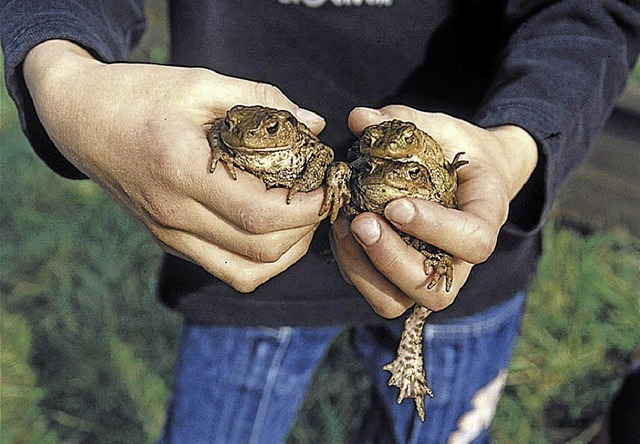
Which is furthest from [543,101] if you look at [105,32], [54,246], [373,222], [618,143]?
[54,246]

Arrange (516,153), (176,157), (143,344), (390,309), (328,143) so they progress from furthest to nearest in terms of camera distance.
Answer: (143,344) < (328,143) < (516,153) < (390,309) < (176,157)

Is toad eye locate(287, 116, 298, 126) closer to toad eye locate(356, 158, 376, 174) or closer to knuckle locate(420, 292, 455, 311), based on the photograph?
toad eye locate(356, 158, 376, 174)

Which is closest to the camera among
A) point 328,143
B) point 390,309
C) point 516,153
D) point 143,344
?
point 390,309

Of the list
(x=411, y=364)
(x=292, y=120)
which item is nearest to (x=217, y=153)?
(x=292, y=120)

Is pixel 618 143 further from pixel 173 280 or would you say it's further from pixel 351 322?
pixel 173 280

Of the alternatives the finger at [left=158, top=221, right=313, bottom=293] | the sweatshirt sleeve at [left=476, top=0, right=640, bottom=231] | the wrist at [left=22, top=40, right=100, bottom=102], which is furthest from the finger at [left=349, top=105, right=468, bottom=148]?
the wrist at [left=22, top=40, right=100, bottom=102]

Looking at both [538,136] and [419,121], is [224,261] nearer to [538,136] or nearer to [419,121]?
[419,121]
